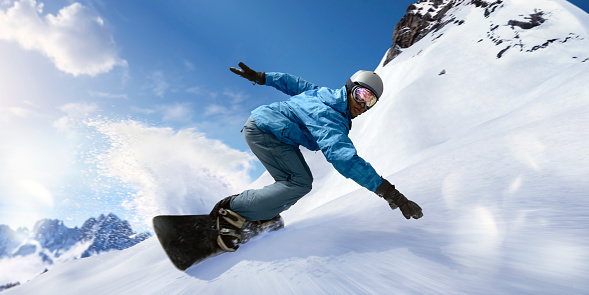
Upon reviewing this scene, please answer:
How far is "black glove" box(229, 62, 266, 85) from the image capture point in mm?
3119

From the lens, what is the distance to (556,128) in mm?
2344

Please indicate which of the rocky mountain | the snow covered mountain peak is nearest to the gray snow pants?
the snow covered mountain peak

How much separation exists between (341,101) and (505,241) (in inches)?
53.3

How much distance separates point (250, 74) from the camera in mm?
3186

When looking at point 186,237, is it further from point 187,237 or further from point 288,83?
point 288,83

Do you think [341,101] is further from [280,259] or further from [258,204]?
[280,259]

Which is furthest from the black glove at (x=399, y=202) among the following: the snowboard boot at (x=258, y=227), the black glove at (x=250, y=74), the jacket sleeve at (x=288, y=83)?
the black glove at (x=250, y=74)

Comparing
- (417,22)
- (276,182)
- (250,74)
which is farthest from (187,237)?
(417,22)

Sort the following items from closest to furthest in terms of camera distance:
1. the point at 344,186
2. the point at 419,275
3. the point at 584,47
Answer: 1. the point at 419,275
2. the point at 344,186
3. the point at 584,47

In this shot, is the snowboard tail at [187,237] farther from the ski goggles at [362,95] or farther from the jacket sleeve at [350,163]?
the ski goggles at [362,95]

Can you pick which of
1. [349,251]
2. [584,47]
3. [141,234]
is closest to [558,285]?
[349,251]

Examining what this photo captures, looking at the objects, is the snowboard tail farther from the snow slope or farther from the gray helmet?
the gray helmet

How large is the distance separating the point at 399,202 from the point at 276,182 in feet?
3.22

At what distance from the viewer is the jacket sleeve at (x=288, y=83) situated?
294 cm
